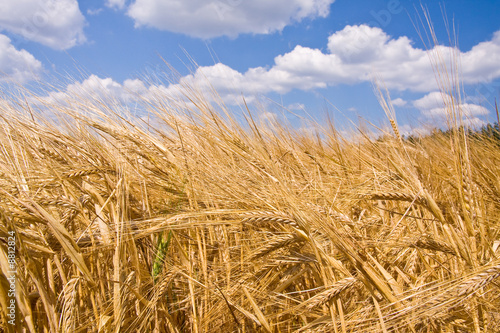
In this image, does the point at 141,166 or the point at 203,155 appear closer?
the point at 203,155

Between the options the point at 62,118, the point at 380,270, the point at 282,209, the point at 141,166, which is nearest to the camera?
the point at 380,270

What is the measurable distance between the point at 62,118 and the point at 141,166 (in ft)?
1.72

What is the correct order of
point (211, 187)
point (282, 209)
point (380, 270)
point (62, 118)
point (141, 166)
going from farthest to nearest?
1. point (62, 118)
2. point (141, 166)
3. point (211, 187)
4. point (282, 209)
5. point (380, 270)

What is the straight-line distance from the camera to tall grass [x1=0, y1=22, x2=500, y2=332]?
3.27 feet

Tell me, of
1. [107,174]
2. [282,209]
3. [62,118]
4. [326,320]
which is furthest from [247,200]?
[62,118]

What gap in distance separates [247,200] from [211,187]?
0.16 metres

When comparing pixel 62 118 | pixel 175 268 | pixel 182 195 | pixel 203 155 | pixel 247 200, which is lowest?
pixel 175 268

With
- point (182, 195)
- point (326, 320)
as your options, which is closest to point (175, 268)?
point (182, 195)

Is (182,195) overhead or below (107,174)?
below

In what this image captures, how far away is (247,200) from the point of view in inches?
46.8

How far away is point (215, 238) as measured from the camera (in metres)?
1.47

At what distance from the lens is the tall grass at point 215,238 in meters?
1.00

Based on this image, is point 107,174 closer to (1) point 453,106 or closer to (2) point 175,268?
(2) point 175,268

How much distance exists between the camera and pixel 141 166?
1604 millimetres
